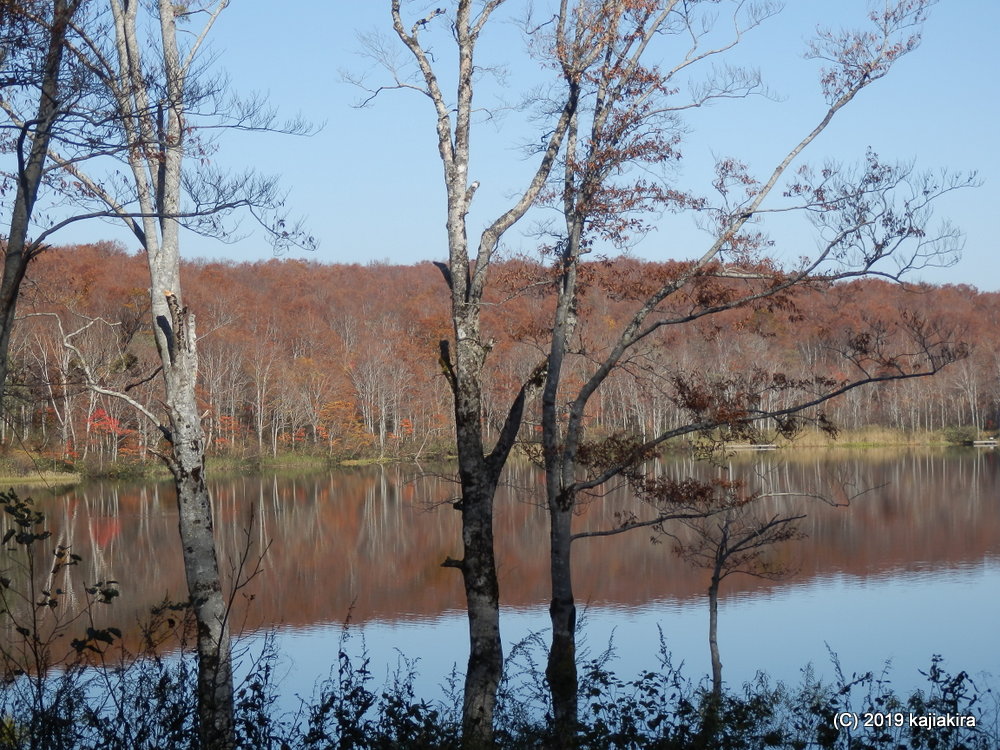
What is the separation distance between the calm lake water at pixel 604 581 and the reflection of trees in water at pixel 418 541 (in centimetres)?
7

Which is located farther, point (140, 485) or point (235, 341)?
point (235, 341)

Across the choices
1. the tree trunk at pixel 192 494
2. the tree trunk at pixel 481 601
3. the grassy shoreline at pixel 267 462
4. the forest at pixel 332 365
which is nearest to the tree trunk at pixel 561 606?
the tree trunk at pixel 481 601

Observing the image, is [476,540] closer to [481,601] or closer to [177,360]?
[481,601]

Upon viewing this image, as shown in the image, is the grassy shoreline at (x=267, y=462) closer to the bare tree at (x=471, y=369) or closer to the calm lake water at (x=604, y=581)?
the calm lake water at (x=604, y=581)

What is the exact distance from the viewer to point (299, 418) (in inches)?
1601

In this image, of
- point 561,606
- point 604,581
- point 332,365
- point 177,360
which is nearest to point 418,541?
point 604,581

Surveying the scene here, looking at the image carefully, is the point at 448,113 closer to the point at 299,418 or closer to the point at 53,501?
the point at 53,501

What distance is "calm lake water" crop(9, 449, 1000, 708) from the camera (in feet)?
39.2

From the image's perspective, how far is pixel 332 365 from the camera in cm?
4569

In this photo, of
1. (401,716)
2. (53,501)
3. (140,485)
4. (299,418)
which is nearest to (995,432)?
(299,418)

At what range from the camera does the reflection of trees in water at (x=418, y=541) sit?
15359 millimetres

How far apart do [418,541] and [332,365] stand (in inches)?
1001

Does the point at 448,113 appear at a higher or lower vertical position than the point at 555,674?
higher

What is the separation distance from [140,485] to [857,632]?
79.4 feet
